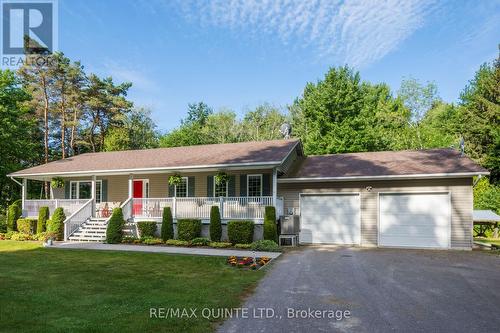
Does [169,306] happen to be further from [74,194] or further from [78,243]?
[74,194]

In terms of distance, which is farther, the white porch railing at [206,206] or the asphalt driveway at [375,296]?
the white porch railing at [206,206]

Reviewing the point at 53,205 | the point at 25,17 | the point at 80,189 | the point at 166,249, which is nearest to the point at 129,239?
the point at 166,249

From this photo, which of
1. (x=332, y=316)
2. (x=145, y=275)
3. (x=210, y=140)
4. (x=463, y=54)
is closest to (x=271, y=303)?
(x=332, y=316)

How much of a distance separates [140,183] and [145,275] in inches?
435

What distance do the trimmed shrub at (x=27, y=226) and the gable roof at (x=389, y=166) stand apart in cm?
1317

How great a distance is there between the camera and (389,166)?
15.4 m

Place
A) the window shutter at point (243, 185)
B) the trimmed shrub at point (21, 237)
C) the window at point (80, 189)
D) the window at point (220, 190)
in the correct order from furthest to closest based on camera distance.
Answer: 1. the window at point (80, 189)
2. the window at point (220, 190)
3. the window shutter at point (243, 185)
4. the trimmed shrub at point (21, 237)

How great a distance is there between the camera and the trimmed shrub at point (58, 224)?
1577 centimetres

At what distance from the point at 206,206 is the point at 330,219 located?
537cm

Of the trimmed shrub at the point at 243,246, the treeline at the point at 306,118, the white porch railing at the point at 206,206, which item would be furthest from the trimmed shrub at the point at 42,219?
the trimmed shrub at the point at 243,246

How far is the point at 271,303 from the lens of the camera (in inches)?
250

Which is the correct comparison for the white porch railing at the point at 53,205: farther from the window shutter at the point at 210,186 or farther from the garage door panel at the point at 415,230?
the garage door panel at the point at 415,230

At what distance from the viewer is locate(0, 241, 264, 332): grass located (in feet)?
17.1

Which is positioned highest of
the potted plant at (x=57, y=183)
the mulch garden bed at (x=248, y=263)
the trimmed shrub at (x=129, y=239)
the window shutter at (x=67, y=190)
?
the potted plant at (x=57, y=183)
